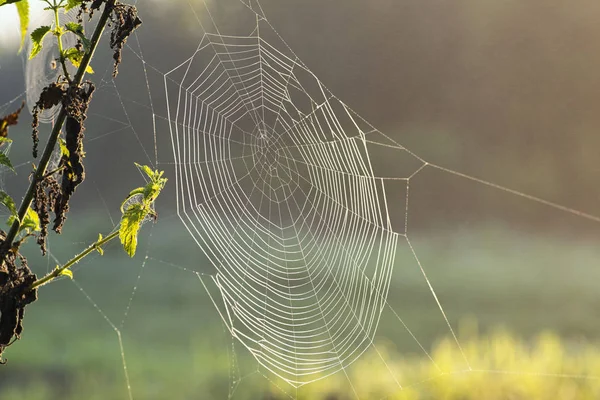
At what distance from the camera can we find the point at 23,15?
26.1 inches

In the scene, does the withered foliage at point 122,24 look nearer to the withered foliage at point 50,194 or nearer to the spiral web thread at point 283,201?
the withered foliage at point 50,194

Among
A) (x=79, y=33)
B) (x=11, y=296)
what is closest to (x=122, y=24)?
(x=79, y=33)

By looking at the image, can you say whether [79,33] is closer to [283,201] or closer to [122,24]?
[122,24]

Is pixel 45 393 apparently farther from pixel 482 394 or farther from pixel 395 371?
pixel 482 394

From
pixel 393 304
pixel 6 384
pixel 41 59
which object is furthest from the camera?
pixel 393 304

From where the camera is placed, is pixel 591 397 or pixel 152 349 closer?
pixel 591 397

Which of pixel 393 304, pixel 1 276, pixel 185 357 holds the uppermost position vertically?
pixel 1 276

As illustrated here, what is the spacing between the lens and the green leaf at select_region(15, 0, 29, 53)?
0.65m

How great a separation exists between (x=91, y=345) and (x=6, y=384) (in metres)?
0.93

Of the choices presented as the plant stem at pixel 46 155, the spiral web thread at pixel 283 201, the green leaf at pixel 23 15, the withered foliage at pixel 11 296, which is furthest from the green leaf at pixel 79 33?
the spiral web thread at pixel 283 201

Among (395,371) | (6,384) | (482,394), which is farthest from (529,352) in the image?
(6,384)

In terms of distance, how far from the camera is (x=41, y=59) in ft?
4.64

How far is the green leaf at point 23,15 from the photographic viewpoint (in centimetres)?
65

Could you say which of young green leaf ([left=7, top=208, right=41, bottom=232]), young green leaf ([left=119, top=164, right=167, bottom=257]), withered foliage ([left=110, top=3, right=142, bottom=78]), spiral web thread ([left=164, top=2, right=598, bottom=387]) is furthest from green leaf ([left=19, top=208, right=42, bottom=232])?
spiral web thread ([left=164, top=2, right=598, bottom=387])
